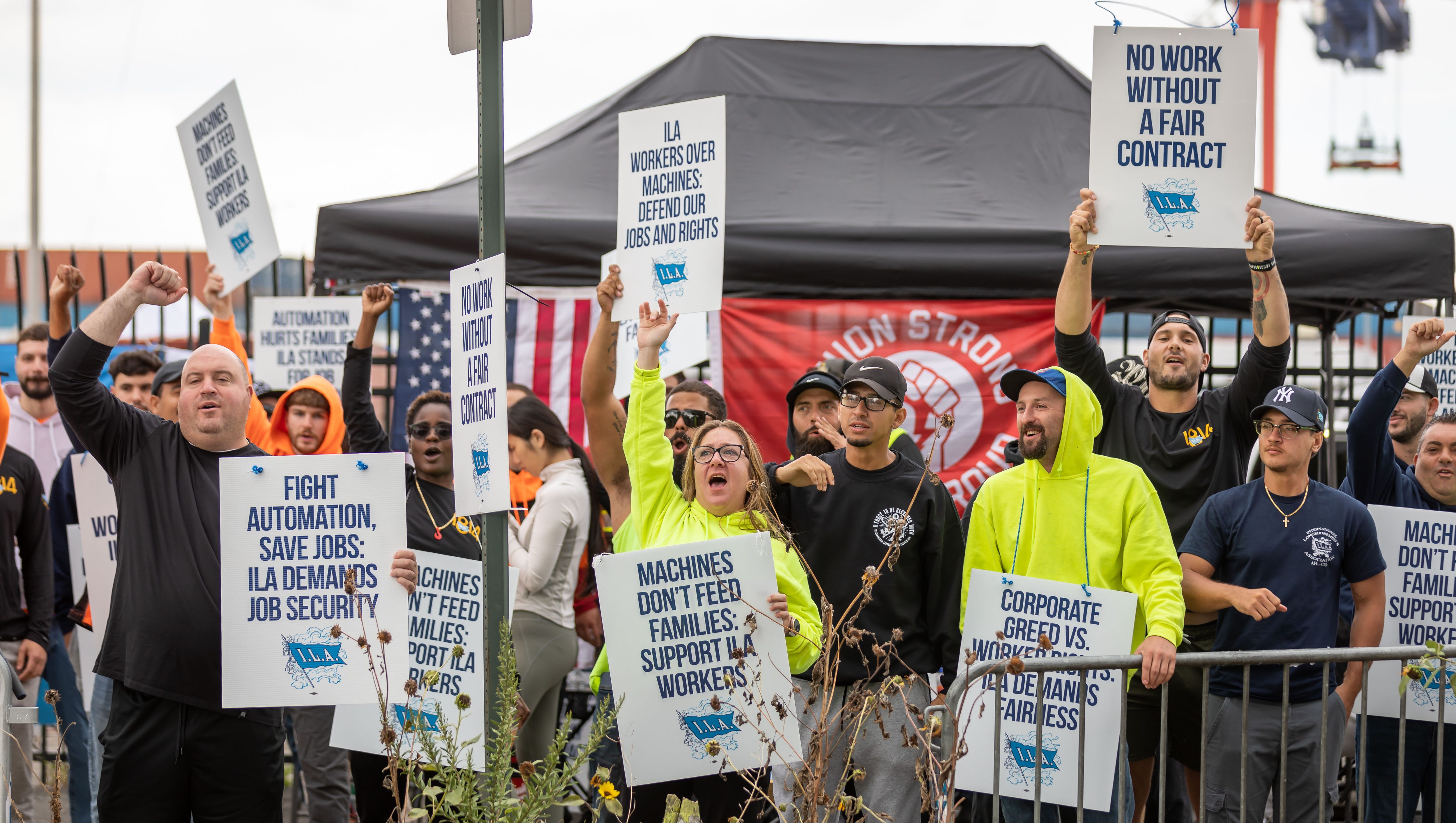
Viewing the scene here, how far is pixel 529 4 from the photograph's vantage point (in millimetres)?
3350

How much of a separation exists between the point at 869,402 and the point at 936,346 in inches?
131

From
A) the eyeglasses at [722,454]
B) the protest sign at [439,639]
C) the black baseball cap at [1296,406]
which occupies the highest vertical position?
the black baseball cap at [1296,406]

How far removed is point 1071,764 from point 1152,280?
392 centimetres

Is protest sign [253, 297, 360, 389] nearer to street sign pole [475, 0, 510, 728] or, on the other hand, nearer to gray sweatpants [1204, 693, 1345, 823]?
street sign pole [475, 0, 510, 728]

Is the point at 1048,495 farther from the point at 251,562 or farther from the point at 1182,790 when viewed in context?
the point at 251,562

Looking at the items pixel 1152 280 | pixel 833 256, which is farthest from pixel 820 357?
pixel 1152 280

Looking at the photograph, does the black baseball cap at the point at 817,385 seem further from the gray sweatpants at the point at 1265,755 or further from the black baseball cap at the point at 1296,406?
the gray sweatpants at the point at 1265,755

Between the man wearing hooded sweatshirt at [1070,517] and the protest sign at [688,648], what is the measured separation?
786mm

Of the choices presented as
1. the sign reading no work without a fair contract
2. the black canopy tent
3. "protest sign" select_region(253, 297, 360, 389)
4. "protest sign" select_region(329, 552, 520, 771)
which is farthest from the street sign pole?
"protest sign" select_region(253, 297, 360, 389)

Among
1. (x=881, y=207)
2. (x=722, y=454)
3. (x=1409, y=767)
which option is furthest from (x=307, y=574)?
(x=881, y=207)

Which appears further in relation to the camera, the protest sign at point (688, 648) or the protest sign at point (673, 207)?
the protest sign at point (673, 207)

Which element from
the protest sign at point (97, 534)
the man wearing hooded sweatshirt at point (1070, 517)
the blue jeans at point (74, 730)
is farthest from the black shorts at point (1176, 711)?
the blue jeans at point (74, 730)

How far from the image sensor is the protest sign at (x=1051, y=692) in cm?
388

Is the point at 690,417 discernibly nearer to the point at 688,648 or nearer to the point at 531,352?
the point at 688,648
